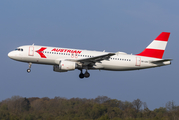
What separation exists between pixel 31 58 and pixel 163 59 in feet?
71.5

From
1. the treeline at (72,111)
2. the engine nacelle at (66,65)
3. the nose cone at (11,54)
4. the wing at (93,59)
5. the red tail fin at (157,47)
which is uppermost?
the red tail fin at (157,47)

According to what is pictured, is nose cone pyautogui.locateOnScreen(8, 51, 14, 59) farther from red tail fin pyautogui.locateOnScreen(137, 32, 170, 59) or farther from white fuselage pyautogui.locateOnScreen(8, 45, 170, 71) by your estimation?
red tail fin pyautogui.locateOnScreen(137, 32, 170, 59)

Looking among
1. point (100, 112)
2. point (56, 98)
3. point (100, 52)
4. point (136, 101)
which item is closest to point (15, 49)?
point (100, 52)

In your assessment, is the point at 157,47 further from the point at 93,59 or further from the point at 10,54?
the point at 10,54

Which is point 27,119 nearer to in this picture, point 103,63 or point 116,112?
point 103,63

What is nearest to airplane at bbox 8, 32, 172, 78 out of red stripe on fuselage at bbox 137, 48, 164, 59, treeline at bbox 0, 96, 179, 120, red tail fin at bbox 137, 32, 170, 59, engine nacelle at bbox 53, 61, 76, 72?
engine nacelle at bbox 53, 61, 76, 72

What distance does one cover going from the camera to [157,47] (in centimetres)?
5034

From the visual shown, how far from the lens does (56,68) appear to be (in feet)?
160

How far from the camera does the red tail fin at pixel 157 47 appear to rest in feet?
163

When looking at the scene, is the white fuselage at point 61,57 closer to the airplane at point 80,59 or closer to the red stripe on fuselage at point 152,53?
the airplane at point 80,59

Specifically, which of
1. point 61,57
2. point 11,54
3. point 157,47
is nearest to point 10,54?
point 11,54

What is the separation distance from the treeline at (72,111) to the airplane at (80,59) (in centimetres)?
1553

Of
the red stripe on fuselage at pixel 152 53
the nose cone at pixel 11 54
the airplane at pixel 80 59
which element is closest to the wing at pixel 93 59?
the airplane at pixel 80 59

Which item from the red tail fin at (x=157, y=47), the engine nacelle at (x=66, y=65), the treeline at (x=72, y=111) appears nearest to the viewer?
the engine nacelle at (x=66, y=65)
